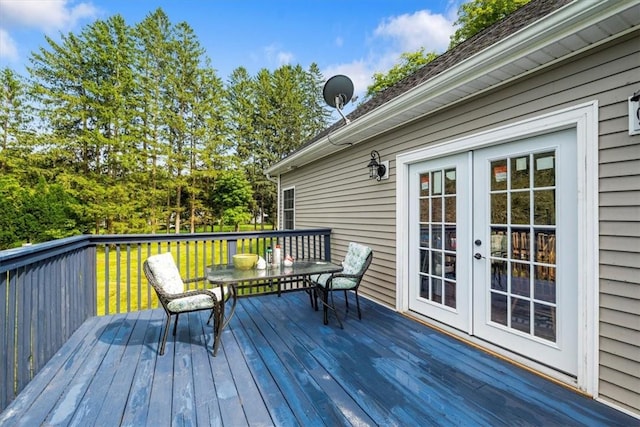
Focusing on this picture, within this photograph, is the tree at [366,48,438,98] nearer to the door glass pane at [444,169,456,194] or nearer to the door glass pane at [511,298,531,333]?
the door glass pane at [444,169,456,194]

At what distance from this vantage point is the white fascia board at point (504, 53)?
1.81 meters

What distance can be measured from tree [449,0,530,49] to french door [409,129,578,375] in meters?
10.5

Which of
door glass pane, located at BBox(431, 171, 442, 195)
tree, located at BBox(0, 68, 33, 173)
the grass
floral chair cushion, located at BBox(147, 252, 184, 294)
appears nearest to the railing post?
the grass

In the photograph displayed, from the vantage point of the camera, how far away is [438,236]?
134 inches

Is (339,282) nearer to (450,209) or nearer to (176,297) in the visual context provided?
(450,209)

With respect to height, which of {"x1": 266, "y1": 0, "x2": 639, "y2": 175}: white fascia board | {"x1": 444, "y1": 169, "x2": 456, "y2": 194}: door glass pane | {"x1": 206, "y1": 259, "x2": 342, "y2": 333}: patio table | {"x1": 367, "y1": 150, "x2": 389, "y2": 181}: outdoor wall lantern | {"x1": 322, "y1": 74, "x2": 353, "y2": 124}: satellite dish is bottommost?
{"x1": 206, "y1": 259, "x2": 342, "y2": 333}: patio table

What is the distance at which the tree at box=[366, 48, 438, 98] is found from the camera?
14134 millimetres

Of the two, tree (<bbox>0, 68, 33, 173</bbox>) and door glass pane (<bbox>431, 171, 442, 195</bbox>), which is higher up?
tree (<bbox>0, 68, 33, 173</bbox>)

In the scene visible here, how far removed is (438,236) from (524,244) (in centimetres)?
94

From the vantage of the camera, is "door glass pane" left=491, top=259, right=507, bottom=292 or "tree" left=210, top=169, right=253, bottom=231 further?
"tree" left=210, top=169, right=253, bottom=231

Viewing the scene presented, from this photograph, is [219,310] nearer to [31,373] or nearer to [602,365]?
[31,373]

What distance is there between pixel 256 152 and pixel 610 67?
60.1 ft

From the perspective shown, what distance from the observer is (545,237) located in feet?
7.89

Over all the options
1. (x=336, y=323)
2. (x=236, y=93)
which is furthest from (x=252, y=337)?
(x=236, y=93)
